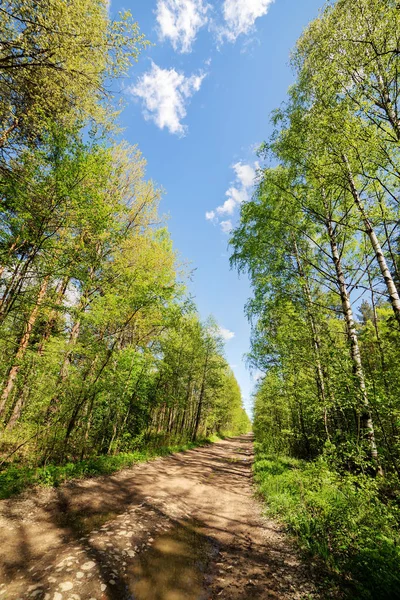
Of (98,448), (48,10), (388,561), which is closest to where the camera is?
(388,561)

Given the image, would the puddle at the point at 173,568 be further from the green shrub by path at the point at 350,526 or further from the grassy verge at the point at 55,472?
the grassy verge at the point at 55,472

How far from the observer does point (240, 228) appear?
31.4 feet

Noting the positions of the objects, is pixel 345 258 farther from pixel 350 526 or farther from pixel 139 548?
pixel 139 548

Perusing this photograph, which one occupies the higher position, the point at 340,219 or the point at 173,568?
the point at 340,219

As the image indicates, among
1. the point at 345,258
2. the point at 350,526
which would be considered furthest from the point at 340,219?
the point at 350,526

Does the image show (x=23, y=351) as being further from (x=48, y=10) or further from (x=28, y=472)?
(x=48, y=10)

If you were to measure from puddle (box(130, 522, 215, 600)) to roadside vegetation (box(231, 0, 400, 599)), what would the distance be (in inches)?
81.0

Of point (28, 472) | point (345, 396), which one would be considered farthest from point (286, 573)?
point (28, 472)

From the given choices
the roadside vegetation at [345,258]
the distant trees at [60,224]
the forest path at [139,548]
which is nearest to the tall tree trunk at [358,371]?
the roadside vegetation at [345,258]

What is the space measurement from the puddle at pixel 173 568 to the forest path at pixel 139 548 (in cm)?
2

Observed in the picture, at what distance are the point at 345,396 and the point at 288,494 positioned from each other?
4079 mm

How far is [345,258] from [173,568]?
10478mm

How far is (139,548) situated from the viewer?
4238 millimetres

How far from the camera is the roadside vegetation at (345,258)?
4.36 m
